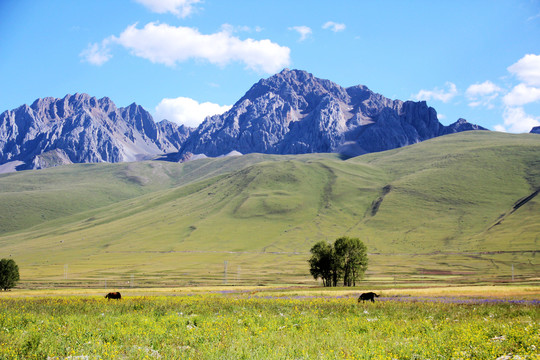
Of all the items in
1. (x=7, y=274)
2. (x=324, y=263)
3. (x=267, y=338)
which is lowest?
(x=7, y=274)

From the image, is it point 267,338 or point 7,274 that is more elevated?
point 267,338

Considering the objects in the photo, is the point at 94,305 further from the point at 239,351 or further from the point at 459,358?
the point at 459,358

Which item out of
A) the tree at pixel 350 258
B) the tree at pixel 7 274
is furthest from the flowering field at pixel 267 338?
the tree at pixel 7 274

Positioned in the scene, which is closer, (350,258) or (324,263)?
(350,258)

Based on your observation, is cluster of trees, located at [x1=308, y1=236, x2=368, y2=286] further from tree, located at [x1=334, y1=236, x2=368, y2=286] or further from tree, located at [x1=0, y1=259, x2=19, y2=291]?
tree, located at [x1=0, y1=259, x2=19, y2=291]

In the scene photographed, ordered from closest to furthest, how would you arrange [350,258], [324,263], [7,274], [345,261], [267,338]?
[267,338] < [7,274] < [350,258] < [345,261] < [324,263]

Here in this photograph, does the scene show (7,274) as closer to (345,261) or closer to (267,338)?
(345,261)

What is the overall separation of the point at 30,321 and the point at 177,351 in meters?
11.3

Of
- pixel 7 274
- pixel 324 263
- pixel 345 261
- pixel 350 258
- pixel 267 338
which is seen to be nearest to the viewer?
pixel 267 338

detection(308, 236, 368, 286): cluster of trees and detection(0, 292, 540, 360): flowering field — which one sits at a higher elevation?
detection(0, 292, 540, 360): flowering field

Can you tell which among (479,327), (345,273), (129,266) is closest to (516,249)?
(345,273)

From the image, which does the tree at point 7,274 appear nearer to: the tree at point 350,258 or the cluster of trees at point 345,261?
the cluster of trees at point 345,261

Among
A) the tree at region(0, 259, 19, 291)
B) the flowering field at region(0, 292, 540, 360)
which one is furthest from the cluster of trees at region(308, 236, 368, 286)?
the tree at region(0, 259, 19, 291)

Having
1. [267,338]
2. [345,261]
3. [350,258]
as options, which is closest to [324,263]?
[345,261]
